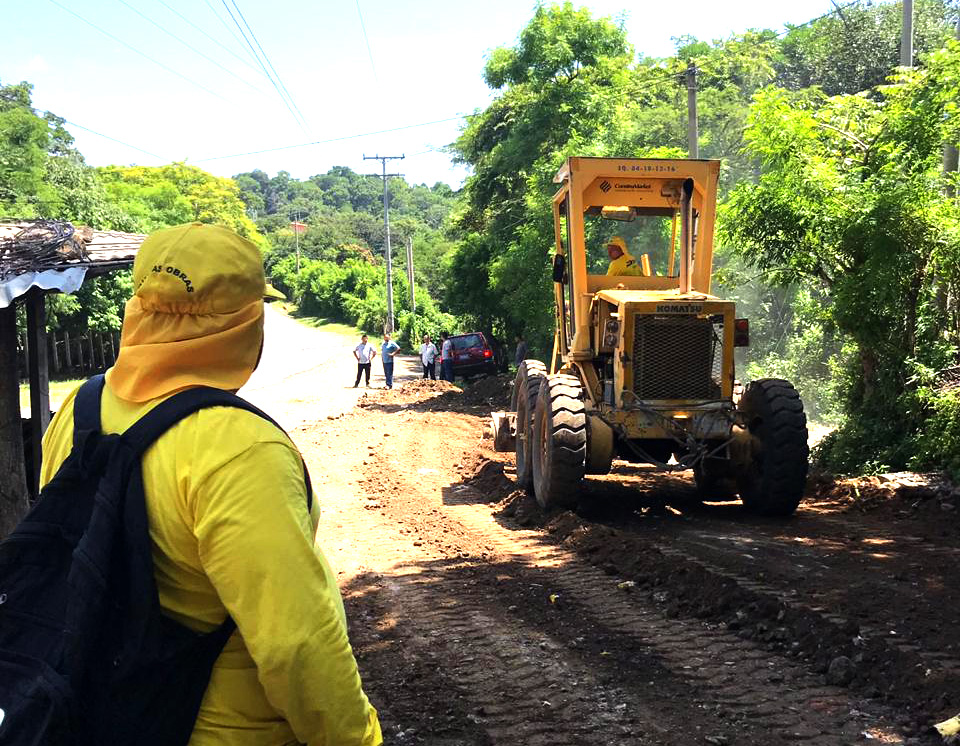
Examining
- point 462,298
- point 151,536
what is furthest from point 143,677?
point 462,298

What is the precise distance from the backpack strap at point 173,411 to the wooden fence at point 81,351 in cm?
3428

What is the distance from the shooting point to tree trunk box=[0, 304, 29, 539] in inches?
247

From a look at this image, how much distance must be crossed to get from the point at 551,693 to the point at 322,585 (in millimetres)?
3655

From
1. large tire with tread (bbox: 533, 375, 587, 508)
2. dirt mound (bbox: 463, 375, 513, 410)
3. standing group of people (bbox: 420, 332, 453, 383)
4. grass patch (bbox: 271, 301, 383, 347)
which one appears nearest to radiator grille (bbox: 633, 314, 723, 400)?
Result: large tire with tread (bbox: 533, 375, 587, 508)

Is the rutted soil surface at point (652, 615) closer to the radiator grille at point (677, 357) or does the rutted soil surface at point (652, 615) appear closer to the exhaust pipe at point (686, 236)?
the radiator grille at point (677, 357)

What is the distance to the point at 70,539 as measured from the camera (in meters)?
1.75

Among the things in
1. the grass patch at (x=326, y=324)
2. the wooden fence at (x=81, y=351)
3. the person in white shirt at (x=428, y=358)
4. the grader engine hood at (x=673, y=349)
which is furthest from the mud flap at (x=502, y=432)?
the grass patch at (x=326, y=324)

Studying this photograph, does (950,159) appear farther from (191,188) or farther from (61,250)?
(191,188)

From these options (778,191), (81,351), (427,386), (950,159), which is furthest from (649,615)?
(81,351)

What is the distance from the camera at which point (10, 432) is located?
20.8ft

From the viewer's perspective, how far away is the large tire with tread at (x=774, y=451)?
9203 millimetres

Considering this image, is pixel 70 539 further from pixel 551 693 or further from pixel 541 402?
pixel 541 402

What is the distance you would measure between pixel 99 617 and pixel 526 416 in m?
9.28

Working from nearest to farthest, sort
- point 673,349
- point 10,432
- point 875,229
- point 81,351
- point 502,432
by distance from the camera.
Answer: point 10,432 → point 673,349 → point 875,229 → point 502,432 → point 81,351
